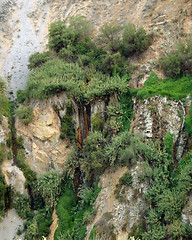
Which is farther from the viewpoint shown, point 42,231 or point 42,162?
point 42,162

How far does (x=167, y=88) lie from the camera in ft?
59.2

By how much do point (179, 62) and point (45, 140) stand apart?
10587 millimetres

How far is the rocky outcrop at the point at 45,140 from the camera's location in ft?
61.5

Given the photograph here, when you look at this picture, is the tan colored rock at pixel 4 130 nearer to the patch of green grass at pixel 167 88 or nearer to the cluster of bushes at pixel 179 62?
the patch of green grass at pixel 167 88

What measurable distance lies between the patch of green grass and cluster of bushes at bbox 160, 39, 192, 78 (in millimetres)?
524

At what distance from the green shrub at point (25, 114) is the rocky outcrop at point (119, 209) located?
7.48m

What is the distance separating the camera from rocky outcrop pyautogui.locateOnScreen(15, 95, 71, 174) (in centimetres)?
1873

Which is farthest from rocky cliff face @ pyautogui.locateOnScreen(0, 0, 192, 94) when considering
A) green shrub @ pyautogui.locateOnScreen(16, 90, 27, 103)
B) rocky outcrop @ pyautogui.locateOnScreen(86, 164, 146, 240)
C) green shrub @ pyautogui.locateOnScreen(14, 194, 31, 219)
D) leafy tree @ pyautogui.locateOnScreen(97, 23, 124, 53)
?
green shrub @ pyautogui.locateOnScreen(14, 194, 31, 219)

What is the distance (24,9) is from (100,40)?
13.0 meters

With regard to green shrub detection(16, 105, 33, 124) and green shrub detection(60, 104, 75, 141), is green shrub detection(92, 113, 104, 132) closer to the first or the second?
green shrub detection(60, 104, 75, 141)

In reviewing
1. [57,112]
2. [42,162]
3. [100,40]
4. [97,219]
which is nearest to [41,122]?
[57,112]

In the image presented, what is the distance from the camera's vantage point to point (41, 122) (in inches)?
760

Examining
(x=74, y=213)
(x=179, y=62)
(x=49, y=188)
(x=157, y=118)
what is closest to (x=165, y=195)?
(x=157, y=118)

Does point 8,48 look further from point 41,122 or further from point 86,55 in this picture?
point 41,122
